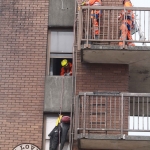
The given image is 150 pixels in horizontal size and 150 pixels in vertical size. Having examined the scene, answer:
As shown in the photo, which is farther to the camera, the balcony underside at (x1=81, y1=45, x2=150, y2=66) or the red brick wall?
the red brick wall

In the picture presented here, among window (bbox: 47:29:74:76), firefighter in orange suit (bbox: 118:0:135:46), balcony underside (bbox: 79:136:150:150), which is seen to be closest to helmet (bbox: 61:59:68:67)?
window (bbox: 47:29:74:76)

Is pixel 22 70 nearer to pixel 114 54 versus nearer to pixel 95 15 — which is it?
pixel 95 15

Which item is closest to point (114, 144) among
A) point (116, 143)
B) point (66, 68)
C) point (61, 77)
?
point (116, 143)

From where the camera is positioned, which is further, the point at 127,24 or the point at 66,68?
the point at 66,68

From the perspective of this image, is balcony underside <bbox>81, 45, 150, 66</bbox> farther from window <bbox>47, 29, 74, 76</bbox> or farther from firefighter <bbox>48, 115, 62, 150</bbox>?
firefighter <bbox>48, 115, 62, 150</bbox>

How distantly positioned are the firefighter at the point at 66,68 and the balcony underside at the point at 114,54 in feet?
1.90

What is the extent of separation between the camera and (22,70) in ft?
45.7

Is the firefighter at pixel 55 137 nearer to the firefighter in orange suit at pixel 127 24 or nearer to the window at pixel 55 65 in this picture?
the window at pixel 55 65

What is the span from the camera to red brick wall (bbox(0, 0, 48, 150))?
1347cm

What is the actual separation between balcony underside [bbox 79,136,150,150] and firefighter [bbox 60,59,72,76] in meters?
2.02

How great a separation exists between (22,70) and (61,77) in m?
0.99

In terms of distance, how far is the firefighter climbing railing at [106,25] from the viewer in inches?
507

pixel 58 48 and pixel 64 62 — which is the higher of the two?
pixel 58 48

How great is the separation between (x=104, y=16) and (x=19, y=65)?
7.96ft
